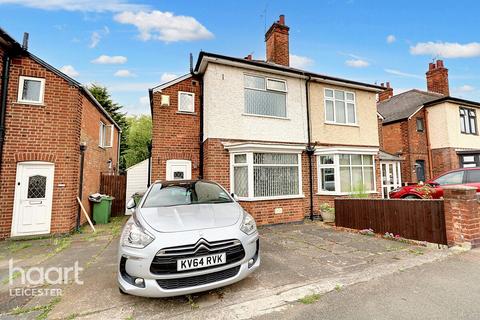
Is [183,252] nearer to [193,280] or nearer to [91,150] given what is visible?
[193,280]

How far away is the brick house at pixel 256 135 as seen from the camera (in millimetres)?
7668

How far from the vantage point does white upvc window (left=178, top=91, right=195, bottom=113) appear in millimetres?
8547

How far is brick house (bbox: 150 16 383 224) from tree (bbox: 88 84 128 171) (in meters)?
21.1

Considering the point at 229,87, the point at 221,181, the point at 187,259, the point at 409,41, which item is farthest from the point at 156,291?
the point at 409,41

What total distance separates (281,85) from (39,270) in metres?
8.97

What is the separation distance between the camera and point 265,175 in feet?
25.3

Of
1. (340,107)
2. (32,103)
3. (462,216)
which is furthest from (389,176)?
(32,103)

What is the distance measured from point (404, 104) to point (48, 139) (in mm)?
21207

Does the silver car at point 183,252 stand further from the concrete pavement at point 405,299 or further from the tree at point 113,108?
the tree at point 113,108

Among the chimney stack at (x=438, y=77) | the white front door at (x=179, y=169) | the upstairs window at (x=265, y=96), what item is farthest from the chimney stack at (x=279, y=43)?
the chimney stack at (x=438, y=77)

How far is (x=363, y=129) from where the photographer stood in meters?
10.2

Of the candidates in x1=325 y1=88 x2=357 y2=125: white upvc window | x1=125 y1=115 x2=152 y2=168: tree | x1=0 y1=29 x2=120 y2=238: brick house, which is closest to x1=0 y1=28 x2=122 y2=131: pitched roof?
x1=0 y1=29 x2=120 y2=238: brick house

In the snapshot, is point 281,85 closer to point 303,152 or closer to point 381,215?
point 303,152

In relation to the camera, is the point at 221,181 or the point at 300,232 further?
the point at 221,181
